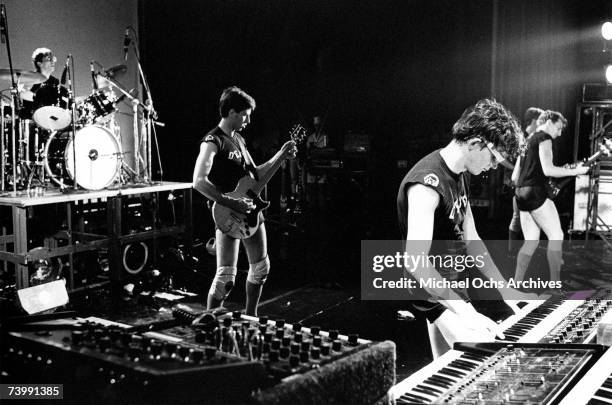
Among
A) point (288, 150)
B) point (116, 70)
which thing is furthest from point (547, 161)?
point (116, 70)

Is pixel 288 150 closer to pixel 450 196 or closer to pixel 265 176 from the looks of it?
pixel 265 176

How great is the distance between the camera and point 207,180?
4.14 m

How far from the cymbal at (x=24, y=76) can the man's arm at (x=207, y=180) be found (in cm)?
353

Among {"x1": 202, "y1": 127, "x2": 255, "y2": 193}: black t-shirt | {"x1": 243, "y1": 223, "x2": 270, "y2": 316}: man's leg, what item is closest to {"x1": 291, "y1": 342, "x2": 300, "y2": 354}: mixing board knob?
{"x1": 202, "y1": 127, "x2": 255, "y2": 193}: black t-shirt

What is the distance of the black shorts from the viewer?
6.01 meters

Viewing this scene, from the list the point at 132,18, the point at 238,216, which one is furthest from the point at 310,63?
the point at 238,216

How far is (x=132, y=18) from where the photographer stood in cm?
1039

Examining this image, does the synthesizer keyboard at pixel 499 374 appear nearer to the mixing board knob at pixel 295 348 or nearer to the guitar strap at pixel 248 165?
the mixing board knob at pixel 295 348

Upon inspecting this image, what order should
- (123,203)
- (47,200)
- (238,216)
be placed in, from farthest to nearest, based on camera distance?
(123,203), (47,200), (238,216)

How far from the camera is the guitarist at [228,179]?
4.16 m

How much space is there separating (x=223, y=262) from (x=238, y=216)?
349 millimetres

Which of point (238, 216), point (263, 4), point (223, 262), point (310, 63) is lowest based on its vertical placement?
point (223, 262)

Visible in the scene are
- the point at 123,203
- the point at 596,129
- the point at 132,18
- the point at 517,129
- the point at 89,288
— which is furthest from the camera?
the point at 132,18

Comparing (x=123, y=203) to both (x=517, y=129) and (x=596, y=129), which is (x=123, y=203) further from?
(x=596, y=129)
